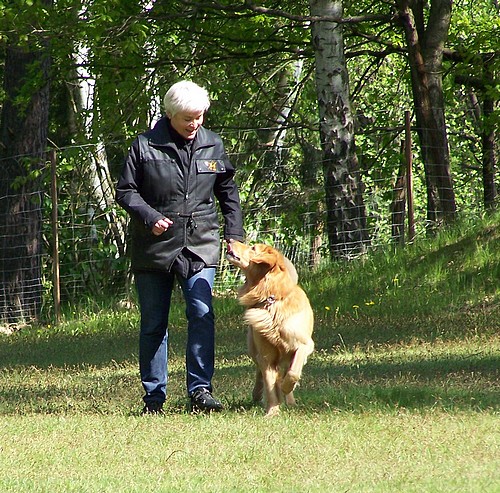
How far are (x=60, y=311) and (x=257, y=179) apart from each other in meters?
5.74

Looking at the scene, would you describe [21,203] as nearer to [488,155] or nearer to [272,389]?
[488,155]

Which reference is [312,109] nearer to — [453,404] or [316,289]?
[316,289]

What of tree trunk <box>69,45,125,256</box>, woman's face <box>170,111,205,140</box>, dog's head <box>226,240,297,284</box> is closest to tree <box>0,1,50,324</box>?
tree trunk <box>69,45,125,256</box>

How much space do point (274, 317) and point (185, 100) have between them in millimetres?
1536

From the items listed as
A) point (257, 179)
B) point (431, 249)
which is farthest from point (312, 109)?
point (431, 249)

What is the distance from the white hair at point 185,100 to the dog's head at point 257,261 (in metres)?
0.92

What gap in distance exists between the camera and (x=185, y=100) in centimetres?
693

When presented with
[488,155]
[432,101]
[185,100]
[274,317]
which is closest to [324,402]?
[274,317]

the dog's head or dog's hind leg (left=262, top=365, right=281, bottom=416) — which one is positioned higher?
the dog's head

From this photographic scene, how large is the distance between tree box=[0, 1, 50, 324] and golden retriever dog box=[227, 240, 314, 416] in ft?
30.6

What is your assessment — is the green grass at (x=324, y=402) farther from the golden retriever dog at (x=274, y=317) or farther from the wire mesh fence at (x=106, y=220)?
the wire mesh fence at (x=106, y=220)

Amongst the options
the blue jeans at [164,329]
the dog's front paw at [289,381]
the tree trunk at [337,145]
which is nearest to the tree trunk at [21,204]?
the tree trunk at [337,145]

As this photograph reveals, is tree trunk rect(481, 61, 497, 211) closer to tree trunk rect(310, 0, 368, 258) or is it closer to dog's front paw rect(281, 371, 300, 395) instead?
tree trunk rect(310, 0, 368, 258)

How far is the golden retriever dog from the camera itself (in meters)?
6.92
